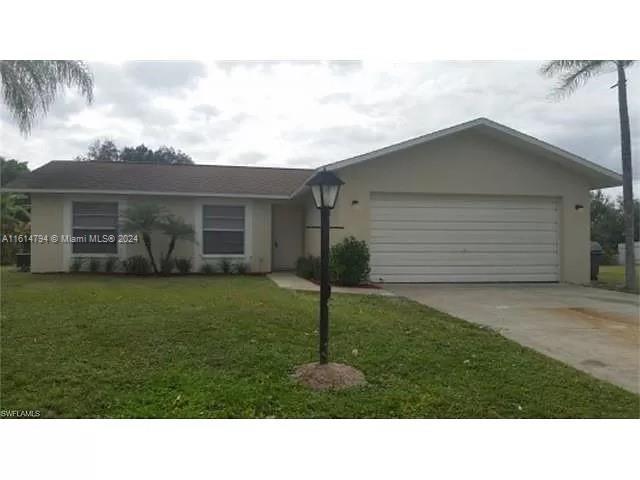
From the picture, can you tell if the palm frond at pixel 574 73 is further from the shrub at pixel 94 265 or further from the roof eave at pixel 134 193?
the shrub at pixel 94 265

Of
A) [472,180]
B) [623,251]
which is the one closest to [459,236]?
[472,180]

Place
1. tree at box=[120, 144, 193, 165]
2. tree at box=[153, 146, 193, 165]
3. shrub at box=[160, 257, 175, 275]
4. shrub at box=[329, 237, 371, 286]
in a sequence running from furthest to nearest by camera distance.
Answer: tree at box=[153, 146, 193, 165], tree at box=[120, 144, 193, 165], shrub at box=[160, 257, 175, 275], shrub at box=[329, 237, 371, 286]

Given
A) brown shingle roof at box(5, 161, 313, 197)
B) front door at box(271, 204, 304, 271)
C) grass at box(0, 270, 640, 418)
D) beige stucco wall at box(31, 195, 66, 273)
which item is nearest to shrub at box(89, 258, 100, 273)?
beige stucco wall at box(31, 195, 66, 273)

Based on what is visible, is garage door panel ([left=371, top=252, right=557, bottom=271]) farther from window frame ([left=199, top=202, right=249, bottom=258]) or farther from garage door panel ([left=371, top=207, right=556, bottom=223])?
window frame ([left=199, top=202, right=249, bottom=258])

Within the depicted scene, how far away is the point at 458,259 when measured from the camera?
11.3 metres

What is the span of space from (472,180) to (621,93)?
3873mm

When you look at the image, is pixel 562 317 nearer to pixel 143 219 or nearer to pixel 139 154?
pixel 143 219

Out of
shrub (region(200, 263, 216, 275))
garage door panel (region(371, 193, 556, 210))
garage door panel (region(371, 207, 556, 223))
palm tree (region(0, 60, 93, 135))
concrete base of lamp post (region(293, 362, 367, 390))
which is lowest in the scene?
concrete base of lamp post (region(293, 362, 367, 390))

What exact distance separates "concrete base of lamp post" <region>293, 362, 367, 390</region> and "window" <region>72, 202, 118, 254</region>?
1009 centimetres

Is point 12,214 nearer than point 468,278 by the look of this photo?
No

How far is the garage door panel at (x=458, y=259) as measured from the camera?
11.0m

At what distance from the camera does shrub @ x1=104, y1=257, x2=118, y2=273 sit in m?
12.4

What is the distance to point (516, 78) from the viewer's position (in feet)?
26.2
